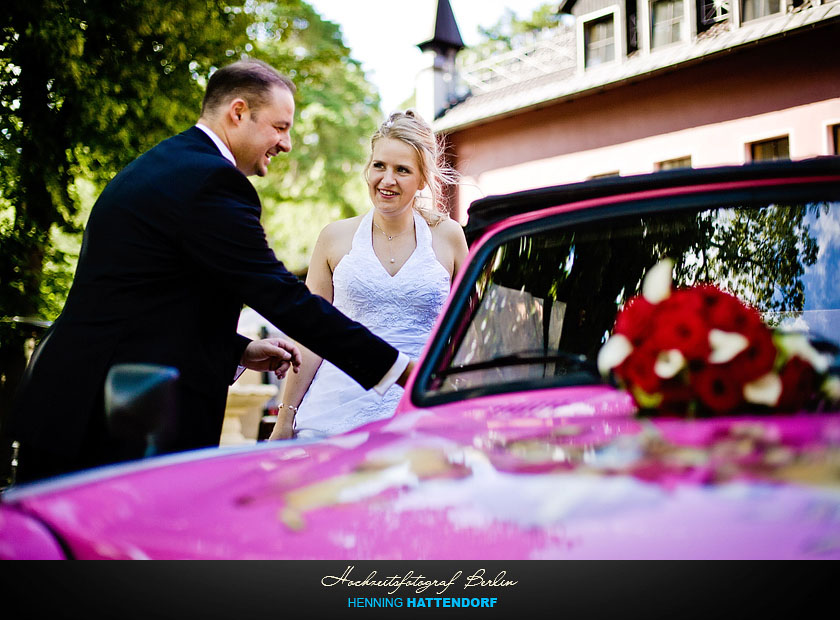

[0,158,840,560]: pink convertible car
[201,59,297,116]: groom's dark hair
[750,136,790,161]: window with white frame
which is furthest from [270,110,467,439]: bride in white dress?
[750,136,790,161]: window with white frame

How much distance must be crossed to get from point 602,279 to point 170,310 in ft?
4.09

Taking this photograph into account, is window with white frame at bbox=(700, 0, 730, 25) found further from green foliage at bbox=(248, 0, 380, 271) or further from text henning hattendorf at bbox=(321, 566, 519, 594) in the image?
text henning hattendorf at bbox=(321, 566, 519, 594)

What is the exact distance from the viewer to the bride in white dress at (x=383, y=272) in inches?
149

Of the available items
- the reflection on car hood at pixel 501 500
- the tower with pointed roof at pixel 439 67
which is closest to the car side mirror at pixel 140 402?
the reflection on car hood at pixel 501 500

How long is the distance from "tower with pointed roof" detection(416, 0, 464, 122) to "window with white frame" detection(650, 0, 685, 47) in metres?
5.79

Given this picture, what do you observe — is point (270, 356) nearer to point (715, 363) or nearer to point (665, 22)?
point (715, 363)

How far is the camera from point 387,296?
3.89 m

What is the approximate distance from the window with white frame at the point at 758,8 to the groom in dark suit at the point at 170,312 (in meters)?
13.9

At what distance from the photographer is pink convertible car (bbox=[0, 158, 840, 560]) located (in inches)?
48.5

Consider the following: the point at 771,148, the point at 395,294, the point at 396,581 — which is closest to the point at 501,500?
the point at 396,581

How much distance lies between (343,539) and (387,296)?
2655 millimetres

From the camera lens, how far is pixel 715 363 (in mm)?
1688

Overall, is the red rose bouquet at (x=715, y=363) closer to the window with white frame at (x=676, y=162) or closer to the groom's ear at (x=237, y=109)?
the groom's ear at (x=237, y=109)

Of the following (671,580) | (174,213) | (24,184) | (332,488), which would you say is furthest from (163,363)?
(24,184)
